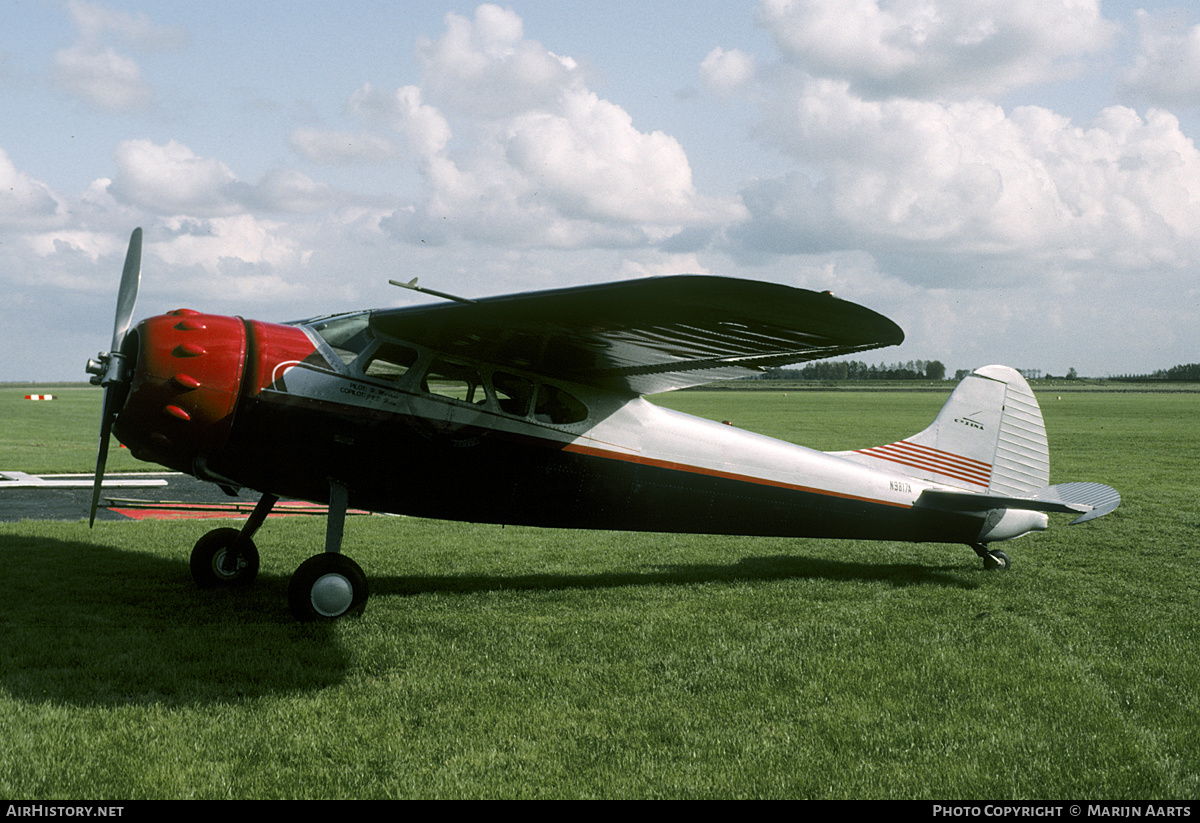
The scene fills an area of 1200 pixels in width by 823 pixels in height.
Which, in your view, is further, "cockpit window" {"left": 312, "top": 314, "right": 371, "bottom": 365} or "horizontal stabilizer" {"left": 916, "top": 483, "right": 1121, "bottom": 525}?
"horizontal stabilizer" {"left": 916, "top": 483, "right": 1121, "bottom": 525}

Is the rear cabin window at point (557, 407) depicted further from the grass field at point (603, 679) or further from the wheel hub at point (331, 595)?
the wheel hub at point (331, 595)

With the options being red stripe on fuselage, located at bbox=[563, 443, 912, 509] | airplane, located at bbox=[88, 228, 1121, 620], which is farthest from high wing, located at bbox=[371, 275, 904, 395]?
red stripe on fuselage, located at bbox=[563, 443, 912, 509]

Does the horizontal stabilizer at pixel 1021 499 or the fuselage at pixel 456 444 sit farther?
the horizontal stabilizer at pixel 1021 499

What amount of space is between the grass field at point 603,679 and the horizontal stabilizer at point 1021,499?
0.78m

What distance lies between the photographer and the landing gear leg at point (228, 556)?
309 inches

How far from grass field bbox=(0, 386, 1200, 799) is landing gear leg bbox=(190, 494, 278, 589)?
0.94 feet

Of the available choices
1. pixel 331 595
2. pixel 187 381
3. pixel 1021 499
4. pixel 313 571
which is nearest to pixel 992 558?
pixel 1021 499

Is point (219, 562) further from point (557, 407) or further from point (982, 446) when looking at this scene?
point (982, 446)

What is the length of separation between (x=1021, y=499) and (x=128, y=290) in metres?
9.08

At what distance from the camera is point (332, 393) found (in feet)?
22.4

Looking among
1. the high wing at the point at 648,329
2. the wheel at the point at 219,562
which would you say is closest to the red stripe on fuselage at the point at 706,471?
the high wing at the point at 648,329

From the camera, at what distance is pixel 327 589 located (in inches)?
261

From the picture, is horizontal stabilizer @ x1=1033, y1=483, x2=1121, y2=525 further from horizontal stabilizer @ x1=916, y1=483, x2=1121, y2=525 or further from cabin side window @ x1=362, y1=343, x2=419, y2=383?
cabin side window @ x1=362, y1=343, x2=419, y2=383

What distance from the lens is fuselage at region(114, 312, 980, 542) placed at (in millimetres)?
6379
